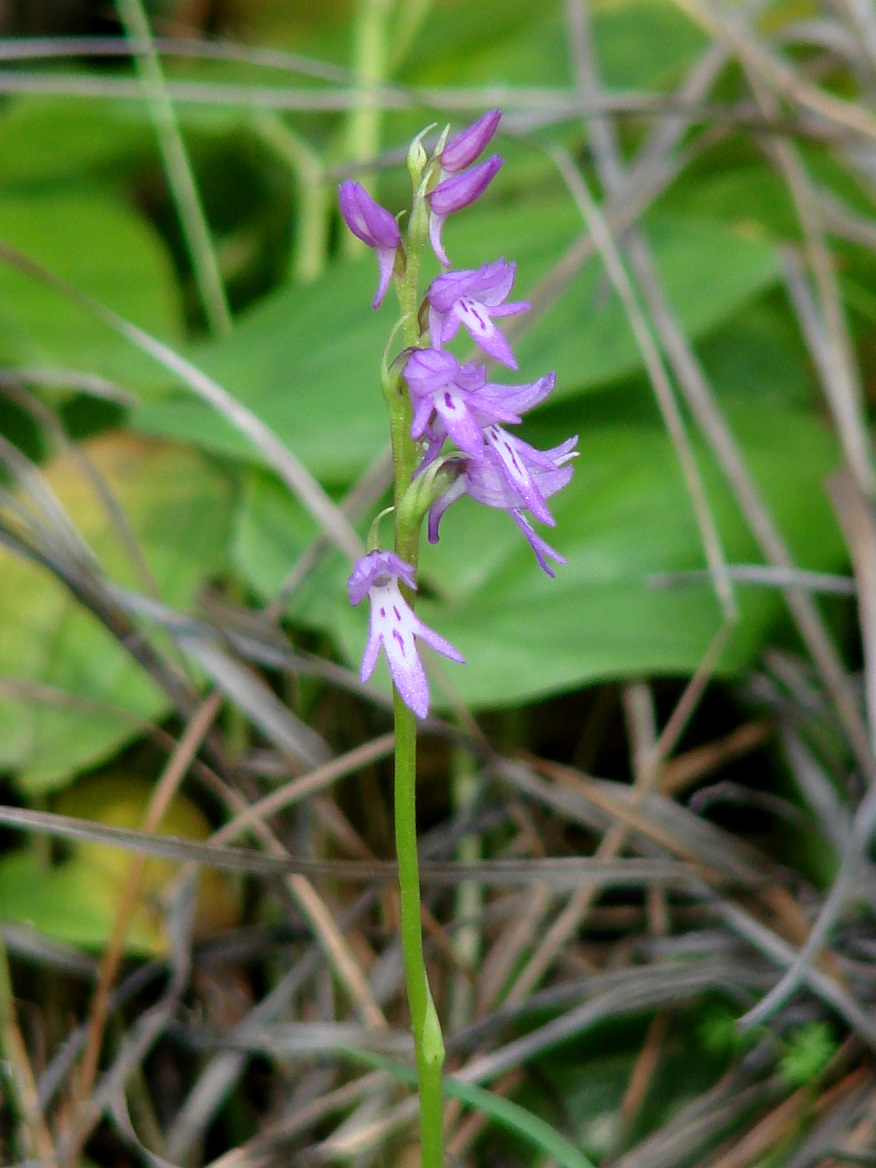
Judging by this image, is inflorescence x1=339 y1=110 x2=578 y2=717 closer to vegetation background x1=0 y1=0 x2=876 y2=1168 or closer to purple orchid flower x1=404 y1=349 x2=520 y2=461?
purple orchid flower x1=404 y1=349 x2=520 y2=461

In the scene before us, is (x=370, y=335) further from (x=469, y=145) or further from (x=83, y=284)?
(x=469, y=145)

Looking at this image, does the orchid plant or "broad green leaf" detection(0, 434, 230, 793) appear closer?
the orchid plant

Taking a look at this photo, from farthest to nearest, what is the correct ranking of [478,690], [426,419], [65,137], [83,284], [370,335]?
[65,137], [83,284], [370,335], [478,690], [426,419]

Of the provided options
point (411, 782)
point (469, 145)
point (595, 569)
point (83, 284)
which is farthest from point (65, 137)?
point (411, 782)

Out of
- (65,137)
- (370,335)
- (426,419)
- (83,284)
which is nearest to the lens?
(426,419)

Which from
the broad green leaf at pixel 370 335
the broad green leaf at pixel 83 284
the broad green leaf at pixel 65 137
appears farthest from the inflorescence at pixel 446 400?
the broad green leaf at pixel 65 137

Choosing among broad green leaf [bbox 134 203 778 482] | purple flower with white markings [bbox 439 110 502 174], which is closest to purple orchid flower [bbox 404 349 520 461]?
purple flower with white markings [bbox 439 110 502 174]

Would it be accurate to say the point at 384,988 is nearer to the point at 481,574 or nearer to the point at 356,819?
the point at 356,819
